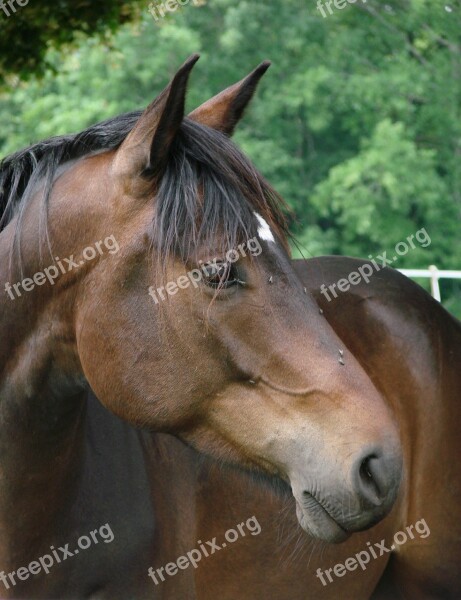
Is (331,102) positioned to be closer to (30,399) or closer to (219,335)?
(30,399)

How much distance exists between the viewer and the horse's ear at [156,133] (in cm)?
219

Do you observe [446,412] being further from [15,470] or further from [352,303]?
[15,470]

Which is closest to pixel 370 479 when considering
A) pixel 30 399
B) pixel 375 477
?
pixel 375 477

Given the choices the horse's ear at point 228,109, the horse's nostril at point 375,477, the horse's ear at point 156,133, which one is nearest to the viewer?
the horse's nostril at point 375,477

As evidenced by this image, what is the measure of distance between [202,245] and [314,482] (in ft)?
2.22

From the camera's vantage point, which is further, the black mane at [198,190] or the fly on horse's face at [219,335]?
the black mane at [198,190]

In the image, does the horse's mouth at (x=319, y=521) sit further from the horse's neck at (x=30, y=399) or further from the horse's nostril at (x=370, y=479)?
the horse's neck at (x=30, y=399)

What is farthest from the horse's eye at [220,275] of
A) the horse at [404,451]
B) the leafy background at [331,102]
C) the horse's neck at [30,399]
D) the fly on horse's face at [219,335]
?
the leafy background at [331,102]

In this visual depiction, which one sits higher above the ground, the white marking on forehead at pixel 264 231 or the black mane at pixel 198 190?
the black mane at pixel 198 190

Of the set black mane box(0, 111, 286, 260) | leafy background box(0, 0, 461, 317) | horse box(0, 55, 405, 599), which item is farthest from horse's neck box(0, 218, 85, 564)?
leafy background box(0, 0, 461, 317)

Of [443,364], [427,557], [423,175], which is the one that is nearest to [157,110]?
[443,364]

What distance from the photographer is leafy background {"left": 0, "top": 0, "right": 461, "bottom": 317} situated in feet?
48.4

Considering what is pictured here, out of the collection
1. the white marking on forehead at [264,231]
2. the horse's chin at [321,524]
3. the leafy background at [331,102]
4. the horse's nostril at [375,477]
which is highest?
the white marking on forehead at [264,231]

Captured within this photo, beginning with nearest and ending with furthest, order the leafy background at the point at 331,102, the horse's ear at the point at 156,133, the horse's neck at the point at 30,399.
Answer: the horse's ear at the point at 156,133
the horse's neck at the point at 30,399
the leafy background at the point at 331,102
